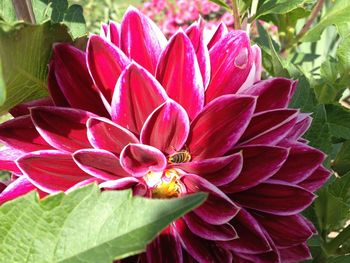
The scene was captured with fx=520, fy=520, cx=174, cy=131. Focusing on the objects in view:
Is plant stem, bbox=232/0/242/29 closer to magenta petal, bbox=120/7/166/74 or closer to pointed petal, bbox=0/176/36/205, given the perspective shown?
magenta petal, bbox=120/7/166/74

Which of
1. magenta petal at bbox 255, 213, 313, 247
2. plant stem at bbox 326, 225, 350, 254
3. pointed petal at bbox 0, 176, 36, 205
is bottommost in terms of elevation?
plant stem at bbox 326, 225, 350, 254

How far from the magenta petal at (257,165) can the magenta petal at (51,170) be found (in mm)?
172

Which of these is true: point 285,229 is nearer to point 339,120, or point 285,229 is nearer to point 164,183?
point 164,183

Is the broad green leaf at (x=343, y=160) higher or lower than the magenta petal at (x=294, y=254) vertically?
lower

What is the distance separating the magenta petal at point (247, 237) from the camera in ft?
1.95

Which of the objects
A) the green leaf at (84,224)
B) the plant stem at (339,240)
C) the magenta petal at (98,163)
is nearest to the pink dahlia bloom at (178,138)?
the magenta petal at (98,163)

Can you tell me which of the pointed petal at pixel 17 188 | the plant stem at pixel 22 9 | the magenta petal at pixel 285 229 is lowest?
the magenta petal at pixel 285 229

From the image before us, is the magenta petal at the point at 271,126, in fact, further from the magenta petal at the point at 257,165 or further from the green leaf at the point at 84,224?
the green leaf at the point at 84,224

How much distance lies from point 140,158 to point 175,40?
0.45 feet

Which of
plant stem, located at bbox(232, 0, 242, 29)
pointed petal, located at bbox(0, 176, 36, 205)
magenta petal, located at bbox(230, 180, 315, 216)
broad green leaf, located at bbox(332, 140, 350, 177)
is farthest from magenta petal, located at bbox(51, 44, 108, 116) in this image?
broad green leaf, located at bbox(332, 140, 350, 177)

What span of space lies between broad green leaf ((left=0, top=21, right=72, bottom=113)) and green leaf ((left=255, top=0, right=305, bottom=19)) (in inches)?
20.9

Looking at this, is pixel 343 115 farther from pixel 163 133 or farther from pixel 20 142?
pixel 20 142

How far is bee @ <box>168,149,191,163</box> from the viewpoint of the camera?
0.61 metres

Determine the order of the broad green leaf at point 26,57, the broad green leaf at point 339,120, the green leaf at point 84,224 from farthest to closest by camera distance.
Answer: the broad green leaf at point 339,120 → the broad green leaf at point 26,57 → the green leaf at point 84,224
